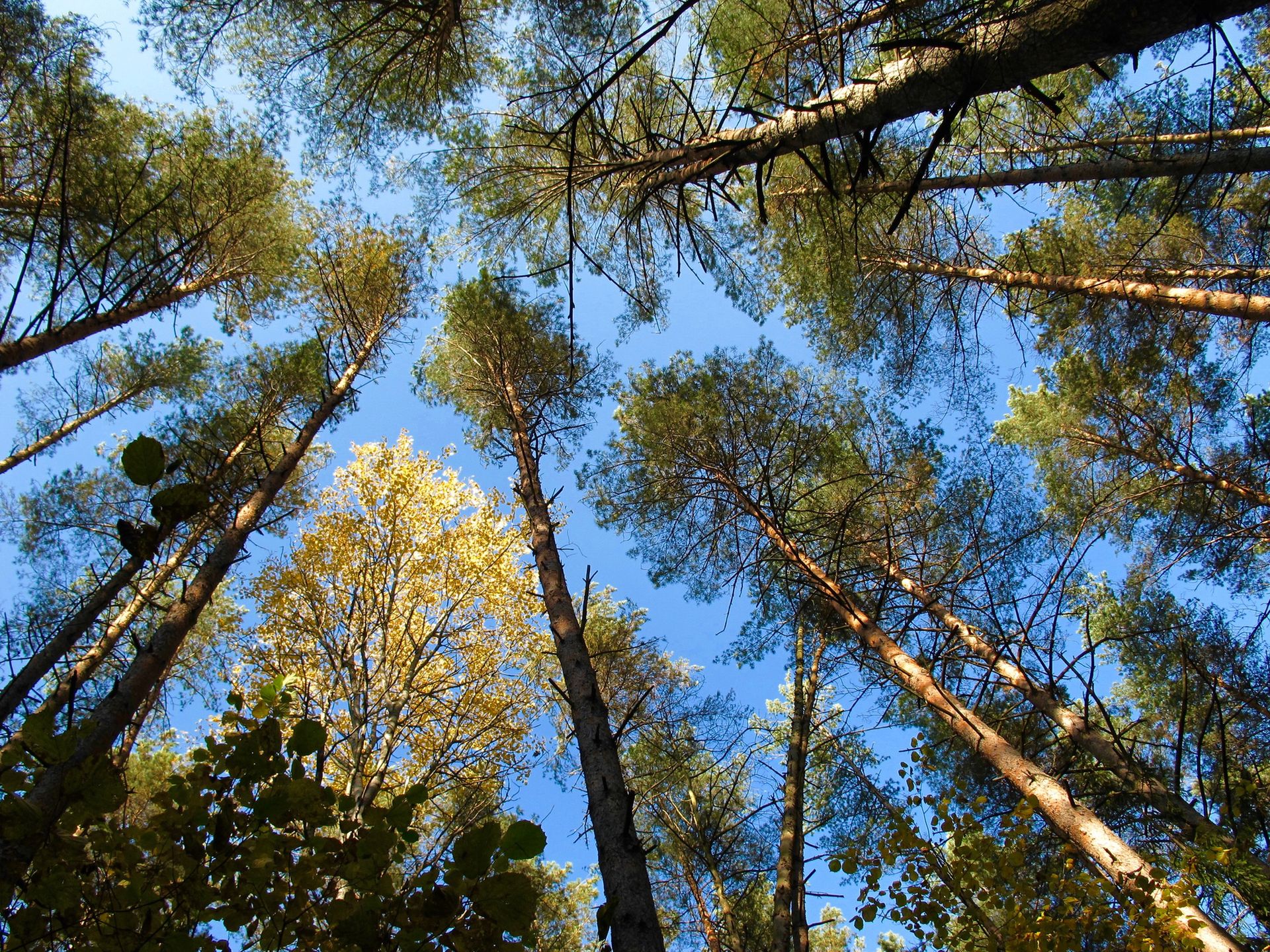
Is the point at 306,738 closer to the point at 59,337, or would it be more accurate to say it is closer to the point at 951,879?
the point at 951,879

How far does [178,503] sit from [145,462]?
0.19m

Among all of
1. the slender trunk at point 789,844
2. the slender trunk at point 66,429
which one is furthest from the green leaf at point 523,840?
the slender trunk at point 66,429

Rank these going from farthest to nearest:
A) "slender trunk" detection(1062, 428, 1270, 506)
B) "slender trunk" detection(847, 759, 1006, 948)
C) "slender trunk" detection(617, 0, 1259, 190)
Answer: "slender trunk" detection(1062, 428, 1270, 506) → "slender trunk" detection(847, 759, 1006, 948) → "slender trunk" detection(617, 0, 1259, 190)

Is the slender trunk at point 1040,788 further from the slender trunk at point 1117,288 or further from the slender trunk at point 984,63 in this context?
the slender trunk at point 1117,288

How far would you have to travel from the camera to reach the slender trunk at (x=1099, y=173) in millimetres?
4516

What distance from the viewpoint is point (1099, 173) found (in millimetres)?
5703

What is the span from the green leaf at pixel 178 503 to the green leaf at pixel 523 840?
30.1 inches

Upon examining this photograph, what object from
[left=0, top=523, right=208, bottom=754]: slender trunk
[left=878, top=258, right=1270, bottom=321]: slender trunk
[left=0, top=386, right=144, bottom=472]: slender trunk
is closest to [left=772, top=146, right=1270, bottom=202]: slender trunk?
[left=878, top=258, right=1270, bottom=321]: slender trunk

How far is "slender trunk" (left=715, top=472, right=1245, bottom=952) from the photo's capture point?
265cm

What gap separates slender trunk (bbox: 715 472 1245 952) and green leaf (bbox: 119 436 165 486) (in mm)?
3630

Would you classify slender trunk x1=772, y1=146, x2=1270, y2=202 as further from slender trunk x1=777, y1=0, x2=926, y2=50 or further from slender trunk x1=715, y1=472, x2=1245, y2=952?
slender trunk x1=715, y1=472, x2=1245, y2=952

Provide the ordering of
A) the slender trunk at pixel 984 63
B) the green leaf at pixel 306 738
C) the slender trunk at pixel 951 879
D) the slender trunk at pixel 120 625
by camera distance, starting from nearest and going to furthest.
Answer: the green leaf at pixel 306 738 → the slender trunk at pixel 984 63 → the slender trunk at pixel 951 879 → the slender trunk at pixel 120 625

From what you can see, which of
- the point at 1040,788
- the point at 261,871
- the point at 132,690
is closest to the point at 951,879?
the point at 1040,788

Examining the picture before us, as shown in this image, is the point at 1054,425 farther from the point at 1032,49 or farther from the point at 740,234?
the point at 1032,49
